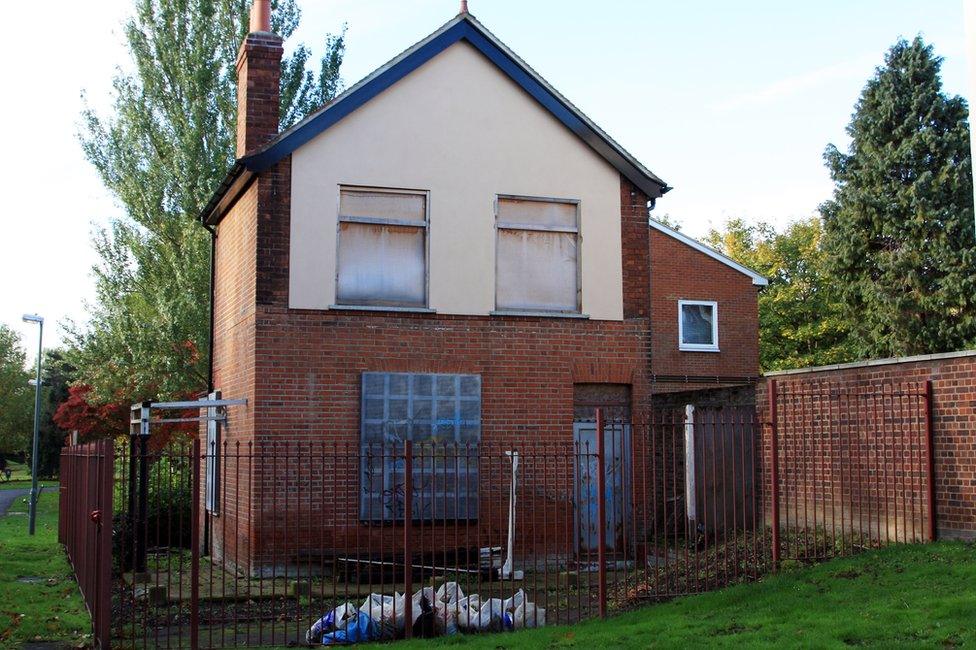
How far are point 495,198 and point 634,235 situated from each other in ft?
7.86

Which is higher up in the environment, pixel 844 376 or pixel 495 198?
pixel 495 198

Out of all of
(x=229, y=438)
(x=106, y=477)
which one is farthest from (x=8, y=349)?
(x=106, y=477)

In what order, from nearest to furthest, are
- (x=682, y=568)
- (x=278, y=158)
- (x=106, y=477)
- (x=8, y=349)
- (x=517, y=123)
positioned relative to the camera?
(x=106, y=477), (x=682, y=568), (x=278, y=158), (x=517, y=123), (x=8, y=349)

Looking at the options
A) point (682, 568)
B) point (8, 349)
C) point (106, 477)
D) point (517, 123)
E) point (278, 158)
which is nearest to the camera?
point (106, 477)

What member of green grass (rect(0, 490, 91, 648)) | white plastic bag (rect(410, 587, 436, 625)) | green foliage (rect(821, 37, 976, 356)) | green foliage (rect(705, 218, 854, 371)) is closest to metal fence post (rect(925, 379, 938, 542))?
white plastic bag (rect(410, 587, 436, 625))

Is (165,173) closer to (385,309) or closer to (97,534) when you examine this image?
(385,309)

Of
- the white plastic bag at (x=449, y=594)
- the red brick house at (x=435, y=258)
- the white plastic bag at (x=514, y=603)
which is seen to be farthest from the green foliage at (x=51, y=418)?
the white plastic bag at (x=514, y=603)

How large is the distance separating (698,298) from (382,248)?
14.2 m

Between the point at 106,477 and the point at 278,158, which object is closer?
the point at 106,477

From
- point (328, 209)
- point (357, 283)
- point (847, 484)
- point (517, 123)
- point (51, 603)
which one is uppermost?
point (517, 123)

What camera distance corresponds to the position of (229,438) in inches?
660

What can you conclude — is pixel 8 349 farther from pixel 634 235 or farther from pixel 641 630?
pixel 641 630

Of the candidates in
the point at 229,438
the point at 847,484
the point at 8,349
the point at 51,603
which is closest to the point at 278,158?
the point at 229,438

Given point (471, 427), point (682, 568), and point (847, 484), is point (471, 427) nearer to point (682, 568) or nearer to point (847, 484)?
point (682, 568)
